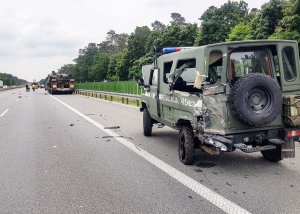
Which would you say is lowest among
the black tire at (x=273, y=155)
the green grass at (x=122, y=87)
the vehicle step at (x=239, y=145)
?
the black tire at (x=273, y=155)

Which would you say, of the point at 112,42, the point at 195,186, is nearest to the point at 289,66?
the point at 195,186

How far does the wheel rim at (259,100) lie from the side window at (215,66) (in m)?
0.63

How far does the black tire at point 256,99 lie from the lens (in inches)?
226

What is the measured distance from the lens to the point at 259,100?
19.8 ft

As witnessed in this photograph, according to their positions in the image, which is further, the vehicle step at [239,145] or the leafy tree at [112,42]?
the leafy tree at [112,42]

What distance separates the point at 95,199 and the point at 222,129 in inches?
86.2

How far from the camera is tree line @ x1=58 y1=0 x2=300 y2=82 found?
3538 cm

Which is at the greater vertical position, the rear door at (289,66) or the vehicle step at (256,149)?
the rear door at (289,66)

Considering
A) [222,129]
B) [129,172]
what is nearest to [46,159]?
[129,172]

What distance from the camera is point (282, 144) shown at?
6.22m

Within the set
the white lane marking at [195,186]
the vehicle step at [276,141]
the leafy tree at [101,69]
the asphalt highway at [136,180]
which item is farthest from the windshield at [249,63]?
the leafy tree at [101,69]

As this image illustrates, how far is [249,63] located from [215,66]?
1.94ft

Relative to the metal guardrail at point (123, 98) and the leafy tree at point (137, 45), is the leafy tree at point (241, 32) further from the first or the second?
the leafy tree at point (137, 45)

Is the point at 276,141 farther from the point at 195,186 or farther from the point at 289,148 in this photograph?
the point at 195,186
